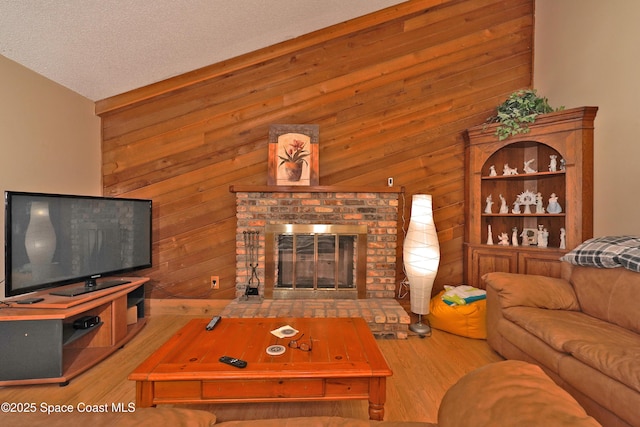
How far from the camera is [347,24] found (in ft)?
10.8

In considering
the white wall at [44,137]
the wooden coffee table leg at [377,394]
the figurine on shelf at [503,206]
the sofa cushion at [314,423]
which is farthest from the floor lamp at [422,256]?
the white wall at [44,137]

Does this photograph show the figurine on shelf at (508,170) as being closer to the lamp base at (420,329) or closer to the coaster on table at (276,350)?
the lamp base at (420,329)

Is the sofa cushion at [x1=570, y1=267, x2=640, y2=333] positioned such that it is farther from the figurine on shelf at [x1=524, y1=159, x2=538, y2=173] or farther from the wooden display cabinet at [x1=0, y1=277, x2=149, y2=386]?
the wooden display cabinet at [x1=0, y1=277, x2=149, y2=386]

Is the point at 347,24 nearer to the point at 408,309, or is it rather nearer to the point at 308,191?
the point at 308,191

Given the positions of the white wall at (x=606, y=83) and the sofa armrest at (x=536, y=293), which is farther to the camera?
the white wall at (x=606, y=83)

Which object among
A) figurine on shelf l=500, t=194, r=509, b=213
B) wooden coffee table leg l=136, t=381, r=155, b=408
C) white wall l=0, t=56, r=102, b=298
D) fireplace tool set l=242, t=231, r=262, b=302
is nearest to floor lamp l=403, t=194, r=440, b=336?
figurine on shelf l=500, t=194, r=509, b=213

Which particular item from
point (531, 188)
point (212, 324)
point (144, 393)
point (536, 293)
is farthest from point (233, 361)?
point (531, 188)

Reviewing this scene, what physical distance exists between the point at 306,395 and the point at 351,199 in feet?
6.89

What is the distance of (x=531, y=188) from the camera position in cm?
326

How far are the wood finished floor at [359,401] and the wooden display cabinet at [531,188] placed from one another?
3.06 ft

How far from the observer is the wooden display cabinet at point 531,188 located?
2.70m

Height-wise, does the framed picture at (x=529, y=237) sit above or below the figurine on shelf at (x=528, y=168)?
below

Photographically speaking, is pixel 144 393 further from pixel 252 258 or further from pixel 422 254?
pixel 422 254

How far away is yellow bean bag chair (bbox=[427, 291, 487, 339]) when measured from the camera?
272 cm
